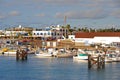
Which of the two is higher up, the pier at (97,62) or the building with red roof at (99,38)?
the building with red roof at (99,38)

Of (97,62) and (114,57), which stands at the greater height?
(97,62)

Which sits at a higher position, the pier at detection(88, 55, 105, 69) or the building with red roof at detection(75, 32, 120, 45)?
the building with red roof at detection(75, 32, 120, 45)

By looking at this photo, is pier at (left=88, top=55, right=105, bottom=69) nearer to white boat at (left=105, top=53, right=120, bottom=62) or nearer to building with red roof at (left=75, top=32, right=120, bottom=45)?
white boat at (left=105, top=53, right=120, bottom=62)

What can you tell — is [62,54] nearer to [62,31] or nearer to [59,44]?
[59,44]

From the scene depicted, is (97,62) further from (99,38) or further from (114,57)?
(99,38)

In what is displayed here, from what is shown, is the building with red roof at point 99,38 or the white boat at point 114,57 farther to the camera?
the building with red roof at point 99,38

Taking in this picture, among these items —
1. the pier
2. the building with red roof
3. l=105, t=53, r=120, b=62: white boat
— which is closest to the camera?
the pier

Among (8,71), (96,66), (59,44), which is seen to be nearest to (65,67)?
(96,66)

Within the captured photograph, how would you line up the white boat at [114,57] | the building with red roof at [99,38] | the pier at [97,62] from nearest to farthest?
the pier at [97,62], the white boat at [114,57], the building with red roof at [99,38]

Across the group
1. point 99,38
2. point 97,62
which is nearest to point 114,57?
point 97,62

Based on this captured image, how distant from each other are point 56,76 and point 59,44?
61.1 meters

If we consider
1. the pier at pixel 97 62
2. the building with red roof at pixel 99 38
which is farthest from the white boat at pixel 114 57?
the building with red roof at pixel 99 38

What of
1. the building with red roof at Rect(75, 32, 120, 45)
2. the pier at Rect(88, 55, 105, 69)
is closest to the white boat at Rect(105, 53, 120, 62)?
the pier at Rect(88, 55, 105, 69)

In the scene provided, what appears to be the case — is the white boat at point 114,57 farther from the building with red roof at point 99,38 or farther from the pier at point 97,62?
the building with red roof at point 99,38
